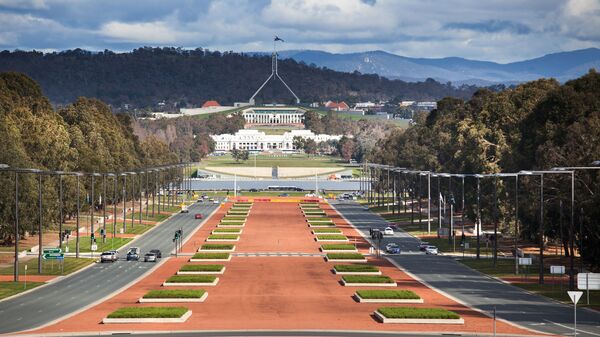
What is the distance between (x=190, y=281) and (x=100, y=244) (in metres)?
42.4

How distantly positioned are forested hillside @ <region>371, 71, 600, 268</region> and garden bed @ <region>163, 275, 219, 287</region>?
25417 millimetres

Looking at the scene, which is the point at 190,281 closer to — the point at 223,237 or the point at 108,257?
the point at 108,257

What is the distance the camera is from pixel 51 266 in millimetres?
110750

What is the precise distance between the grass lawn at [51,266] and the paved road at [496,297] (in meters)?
26.7

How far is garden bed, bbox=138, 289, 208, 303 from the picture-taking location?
8288 cm

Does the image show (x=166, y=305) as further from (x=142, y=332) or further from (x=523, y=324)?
(x=523, y=324)

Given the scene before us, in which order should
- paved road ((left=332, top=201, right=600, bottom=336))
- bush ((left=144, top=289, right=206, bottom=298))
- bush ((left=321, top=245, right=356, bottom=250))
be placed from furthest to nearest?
bush ((left=321, top=245, right=356, bottom=250)) → bush ((left=144, top=289, right=206, bottom=298)) → paved road ((left=332, top=201, right=600, bottom=336))

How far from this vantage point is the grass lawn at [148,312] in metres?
73.4

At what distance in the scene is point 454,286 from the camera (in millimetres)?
95312

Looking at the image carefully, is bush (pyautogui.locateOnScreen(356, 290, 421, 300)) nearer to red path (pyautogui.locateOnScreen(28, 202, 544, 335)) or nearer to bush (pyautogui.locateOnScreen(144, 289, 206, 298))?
red path (pyautogui.locateOnScreen(28, 202, 544, 335))

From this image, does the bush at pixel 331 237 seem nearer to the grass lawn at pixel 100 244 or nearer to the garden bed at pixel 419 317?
the grass lawn at pixel 100 244

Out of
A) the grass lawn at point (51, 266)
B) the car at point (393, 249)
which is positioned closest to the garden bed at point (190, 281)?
the grass lawn at point (51, 266)

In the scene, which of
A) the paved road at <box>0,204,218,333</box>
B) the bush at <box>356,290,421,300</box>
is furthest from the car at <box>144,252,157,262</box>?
the bush at <box>356,290,421,300</box>

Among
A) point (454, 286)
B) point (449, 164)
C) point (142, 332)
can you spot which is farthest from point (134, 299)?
point (449, 164)
